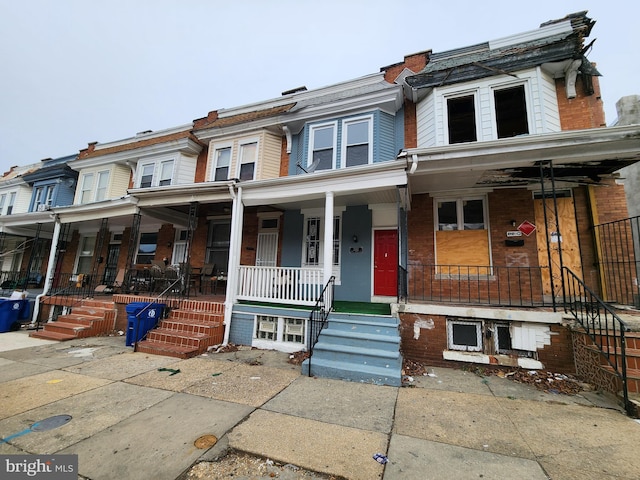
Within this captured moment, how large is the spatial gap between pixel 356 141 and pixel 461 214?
405 cm

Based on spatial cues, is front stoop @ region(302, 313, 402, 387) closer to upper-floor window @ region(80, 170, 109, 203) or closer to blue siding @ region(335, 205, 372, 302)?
blue siding @ region(335, 205, 372, 302)

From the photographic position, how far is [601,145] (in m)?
5.43

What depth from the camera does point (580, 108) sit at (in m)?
7.45

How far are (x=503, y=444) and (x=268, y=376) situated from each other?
3.73m

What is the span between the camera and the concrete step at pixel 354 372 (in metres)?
4.79

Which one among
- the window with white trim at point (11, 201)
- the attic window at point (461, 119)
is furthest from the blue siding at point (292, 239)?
the window with white trim at point (11, 201)

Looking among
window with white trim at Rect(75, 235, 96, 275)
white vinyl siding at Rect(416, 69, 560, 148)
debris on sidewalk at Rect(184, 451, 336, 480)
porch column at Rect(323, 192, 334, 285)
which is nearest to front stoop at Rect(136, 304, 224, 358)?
porch column at Rect(323, 192, 334, 285)

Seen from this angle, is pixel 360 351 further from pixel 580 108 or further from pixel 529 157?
Answer: pixel 580 108

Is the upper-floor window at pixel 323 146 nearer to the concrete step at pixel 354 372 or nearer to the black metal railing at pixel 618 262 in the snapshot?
the concrete step at pixel 354 372

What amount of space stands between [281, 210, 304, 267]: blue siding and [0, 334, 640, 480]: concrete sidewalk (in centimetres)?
463

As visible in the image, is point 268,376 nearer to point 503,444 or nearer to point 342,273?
point 503,444

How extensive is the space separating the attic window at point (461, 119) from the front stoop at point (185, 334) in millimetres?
8829

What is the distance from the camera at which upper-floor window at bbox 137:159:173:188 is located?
39.4ft

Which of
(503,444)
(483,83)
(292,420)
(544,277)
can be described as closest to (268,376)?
(292,420)
